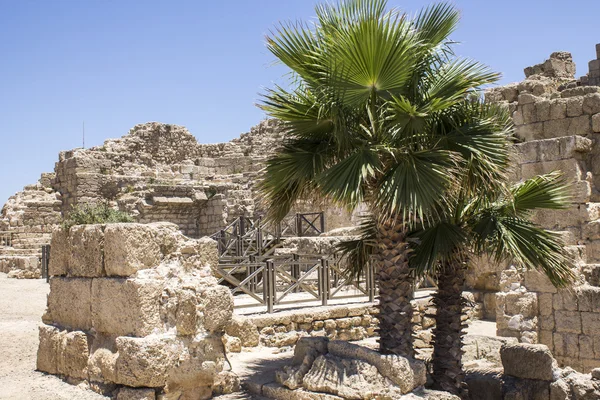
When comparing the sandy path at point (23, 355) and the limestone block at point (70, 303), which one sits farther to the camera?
the limestone block at point (70, 303)

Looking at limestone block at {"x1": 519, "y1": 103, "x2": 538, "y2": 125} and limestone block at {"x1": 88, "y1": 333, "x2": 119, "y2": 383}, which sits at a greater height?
limestone block at {"x1": 519, "y1": 103, "x2": 538, "y2": 125}

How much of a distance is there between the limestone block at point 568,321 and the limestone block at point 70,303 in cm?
676

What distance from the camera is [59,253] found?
6910mm

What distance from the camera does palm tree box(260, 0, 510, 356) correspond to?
5848 millimetres

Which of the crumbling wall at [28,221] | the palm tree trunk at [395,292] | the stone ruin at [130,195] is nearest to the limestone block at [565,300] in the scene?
the palm tree trunk at [395,292]

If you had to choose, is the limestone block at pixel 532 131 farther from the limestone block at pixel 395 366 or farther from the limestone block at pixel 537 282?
the limestone block at pixel 395 366

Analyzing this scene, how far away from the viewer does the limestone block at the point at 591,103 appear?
10680 mm

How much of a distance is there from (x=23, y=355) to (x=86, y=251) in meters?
2.42

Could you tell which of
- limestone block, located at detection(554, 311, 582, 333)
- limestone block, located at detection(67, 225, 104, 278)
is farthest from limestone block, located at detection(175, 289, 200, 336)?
limestone block, located at detection(554, 311, 582, 333)

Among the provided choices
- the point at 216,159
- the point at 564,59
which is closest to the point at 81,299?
the point at 564,59

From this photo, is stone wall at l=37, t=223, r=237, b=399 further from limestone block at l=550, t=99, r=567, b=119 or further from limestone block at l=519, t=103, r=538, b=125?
limestone block at l=550, t=99, r=567, b=119

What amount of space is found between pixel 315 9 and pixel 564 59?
48.3 feet

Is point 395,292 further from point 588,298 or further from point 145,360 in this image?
point 588,298

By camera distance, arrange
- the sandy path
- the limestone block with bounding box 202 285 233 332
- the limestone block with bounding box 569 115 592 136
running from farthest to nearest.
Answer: the limestone block with bounding box 569 115 592 136 < the sandy path < the limestone block with bounding box 202 285 233 332
